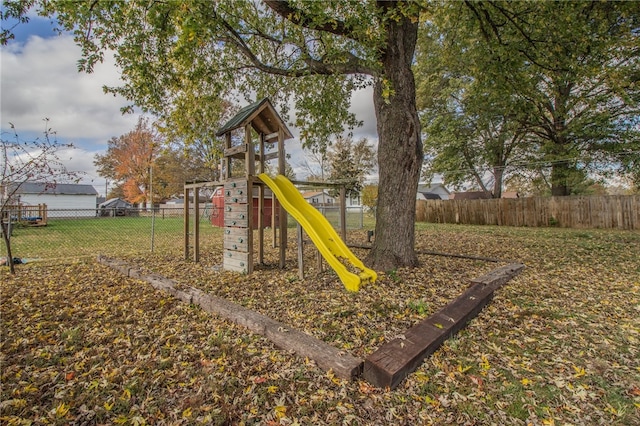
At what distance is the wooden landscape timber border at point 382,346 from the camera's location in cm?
212

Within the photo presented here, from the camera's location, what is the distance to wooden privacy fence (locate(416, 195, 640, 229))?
11.5m

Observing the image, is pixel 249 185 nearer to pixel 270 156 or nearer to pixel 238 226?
pixel 238 226

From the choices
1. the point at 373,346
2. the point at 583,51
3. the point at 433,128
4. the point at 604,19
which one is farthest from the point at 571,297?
the point at 433,128

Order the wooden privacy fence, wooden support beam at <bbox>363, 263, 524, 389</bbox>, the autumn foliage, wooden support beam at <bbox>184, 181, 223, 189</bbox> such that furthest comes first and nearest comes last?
the autumn foliage
the wooden privacy fence
wooden support beam at <bbox>184, 181, 223, 189</bbox>
wooden support beam at <bbox>363, 263, 524, 389</bbox>

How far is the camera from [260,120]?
5473 millimetres

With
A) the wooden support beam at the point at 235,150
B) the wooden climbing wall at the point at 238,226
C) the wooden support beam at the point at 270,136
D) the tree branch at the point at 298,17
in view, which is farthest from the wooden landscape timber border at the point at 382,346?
the tree branch at the point at 298,17

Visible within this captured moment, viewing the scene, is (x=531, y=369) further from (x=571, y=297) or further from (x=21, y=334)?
(x=21, y=334)

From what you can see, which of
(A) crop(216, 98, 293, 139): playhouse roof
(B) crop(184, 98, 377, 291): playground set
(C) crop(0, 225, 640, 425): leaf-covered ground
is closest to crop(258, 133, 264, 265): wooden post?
(B) crop(184, 98, 377, 291): playground set

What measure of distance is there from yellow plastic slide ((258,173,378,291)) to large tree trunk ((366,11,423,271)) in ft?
2.47

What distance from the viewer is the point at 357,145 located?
29812mm

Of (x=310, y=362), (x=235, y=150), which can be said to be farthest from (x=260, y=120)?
(x=310, y=362)

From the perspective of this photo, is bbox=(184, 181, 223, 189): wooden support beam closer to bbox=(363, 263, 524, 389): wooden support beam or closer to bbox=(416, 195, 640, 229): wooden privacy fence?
bbox=(363, 263, 524, 389): wooden support beam

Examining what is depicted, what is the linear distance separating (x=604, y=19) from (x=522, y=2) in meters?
1.90

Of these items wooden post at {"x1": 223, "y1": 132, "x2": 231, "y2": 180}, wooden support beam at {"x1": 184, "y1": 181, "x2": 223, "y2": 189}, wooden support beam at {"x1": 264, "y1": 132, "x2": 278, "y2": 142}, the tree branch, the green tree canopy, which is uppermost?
the green tree canopy
